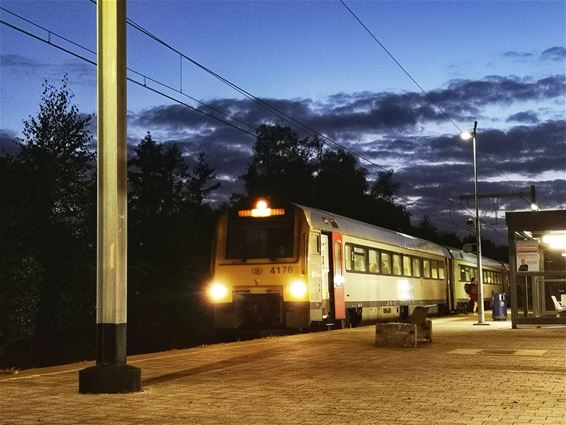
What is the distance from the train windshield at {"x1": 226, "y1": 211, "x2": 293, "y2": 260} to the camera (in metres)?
21.8

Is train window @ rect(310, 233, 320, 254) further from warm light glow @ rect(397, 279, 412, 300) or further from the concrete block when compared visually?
warm light glow @ rect(397, 279, 412, 300)

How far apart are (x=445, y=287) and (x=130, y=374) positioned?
2960 cm

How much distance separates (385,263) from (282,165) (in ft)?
166

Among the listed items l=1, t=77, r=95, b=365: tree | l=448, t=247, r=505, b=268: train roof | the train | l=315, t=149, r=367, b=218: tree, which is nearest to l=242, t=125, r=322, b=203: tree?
l=315, t=149, r=367, b=218: tree

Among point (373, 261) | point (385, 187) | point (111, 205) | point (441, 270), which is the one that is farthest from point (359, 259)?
point (385, 187)

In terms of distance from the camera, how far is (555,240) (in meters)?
25.5

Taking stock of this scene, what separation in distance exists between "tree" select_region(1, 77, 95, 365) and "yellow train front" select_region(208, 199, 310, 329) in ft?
47.4

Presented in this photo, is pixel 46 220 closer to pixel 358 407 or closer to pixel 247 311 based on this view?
pixel 247 311

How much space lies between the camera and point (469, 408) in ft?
28.8

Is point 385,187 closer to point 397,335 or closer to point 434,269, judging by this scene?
point 434,269

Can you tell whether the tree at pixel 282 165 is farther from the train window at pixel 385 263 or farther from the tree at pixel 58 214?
the train window at pixel 385 263

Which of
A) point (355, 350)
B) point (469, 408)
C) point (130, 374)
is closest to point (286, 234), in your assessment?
point (355, 350)

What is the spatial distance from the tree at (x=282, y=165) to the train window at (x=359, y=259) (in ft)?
154

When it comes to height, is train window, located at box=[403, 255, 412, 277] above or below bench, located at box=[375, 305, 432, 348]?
above
